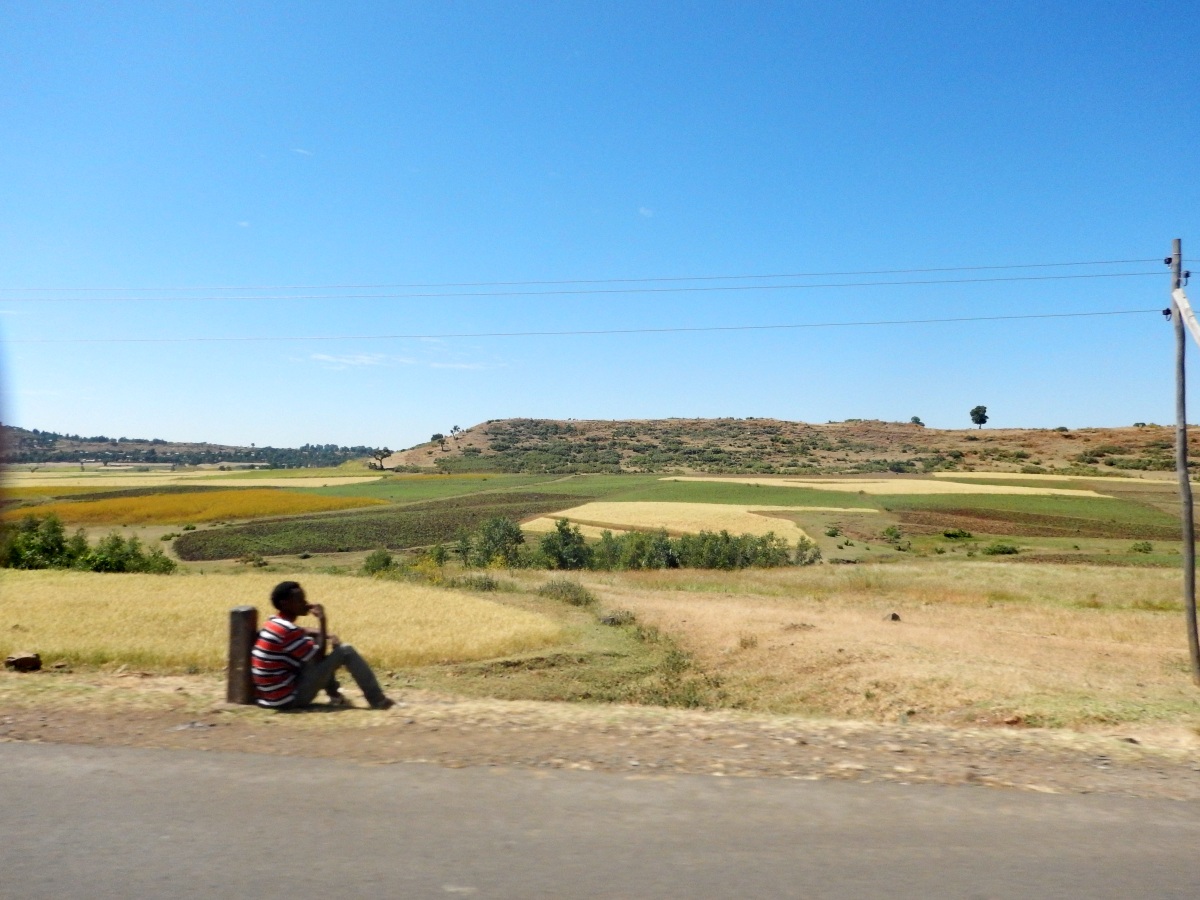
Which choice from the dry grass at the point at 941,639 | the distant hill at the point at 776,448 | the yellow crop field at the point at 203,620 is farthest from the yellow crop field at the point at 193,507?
the distant hill at the point at 776,448

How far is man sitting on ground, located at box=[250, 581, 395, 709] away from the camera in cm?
915

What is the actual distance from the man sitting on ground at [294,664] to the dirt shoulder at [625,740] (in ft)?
0.94

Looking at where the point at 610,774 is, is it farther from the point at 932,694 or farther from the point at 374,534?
the point at 374,534

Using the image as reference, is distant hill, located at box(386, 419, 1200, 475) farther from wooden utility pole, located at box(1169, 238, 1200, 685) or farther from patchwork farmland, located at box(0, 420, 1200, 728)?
wooden utility pole, located at box(1169, 238, 1200, 685)

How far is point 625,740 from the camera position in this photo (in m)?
7.76

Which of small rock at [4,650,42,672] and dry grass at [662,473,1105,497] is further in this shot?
dry grass at [662,473,1105,497]

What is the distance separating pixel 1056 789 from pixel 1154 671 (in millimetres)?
14784

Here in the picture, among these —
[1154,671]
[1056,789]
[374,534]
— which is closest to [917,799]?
[1056,789]

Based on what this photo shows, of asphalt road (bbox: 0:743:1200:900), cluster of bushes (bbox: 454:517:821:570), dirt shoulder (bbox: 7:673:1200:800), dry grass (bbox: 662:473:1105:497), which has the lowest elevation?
cluster of bushes (bbox: 454:517:821:570)

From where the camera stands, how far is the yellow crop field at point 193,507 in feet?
230

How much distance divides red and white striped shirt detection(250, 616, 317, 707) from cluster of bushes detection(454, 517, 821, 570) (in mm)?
36477

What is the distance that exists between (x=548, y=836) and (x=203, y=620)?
17669 mm

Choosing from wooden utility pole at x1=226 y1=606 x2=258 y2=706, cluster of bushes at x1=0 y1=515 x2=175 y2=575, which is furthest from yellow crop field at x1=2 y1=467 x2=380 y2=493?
wooden utility pole at x1=226 y1=606 x2=258 y2=706

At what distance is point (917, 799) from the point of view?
6.01 meters
